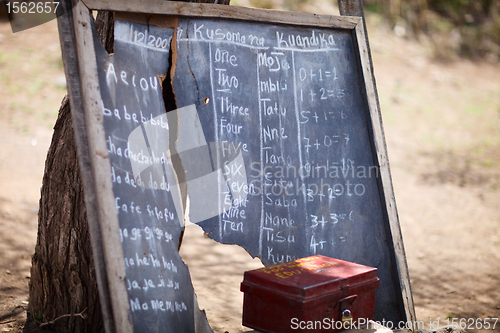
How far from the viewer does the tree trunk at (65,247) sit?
263 centimetres

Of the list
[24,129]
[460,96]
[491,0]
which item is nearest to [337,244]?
[24,129]

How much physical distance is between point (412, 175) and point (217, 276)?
4.60 m

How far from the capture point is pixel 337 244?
108 inches

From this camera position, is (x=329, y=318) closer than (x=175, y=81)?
Yes

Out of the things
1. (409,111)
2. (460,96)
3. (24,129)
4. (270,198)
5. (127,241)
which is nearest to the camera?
(127,241)

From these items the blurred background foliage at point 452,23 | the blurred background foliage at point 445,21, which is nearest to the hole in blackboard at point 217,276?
the blurred background foliage at point 445,21

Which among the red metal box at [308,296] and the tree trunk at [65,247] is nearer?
the red metal box at [308,296]

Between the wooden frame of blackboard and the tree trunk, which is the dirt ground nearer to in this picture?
the tree trunk

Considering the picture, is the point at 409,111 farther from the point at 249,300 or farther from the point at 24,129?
the point at 249,300

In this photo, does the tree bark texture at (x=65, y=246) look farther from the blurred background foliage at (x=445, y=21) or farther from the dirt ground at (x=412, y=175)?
the blurred background foliage at (x=445, y=21)

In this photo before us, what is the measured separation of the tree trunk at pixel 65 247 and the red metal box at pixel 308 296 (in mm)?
1039

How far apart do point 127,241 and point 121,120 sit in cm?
57

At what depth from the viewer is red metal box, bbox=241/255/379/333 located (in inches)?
81.9

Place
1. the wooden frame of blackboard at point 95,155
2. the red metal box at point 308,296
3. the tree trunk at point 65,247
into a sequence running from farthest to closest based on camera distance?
the tree trunk at point 65,247, the red metal box at point 308,296, the wooden frame of blackboard at point 95,155
